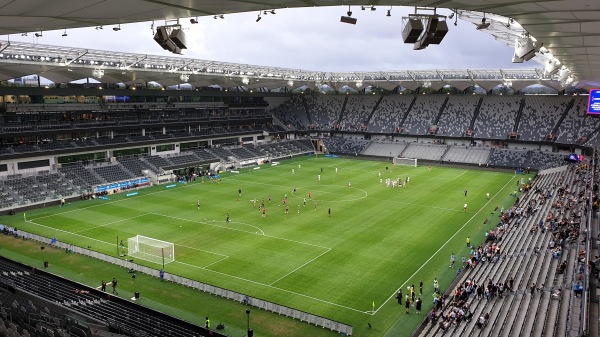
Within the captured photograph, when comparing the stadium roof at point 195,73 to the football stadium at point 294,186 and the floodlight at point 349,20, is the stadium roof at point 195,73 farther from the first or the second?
the floodlight at point 349,20

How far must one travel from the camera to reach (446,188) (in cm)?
5153

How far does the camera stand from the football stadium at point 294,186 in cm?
1625

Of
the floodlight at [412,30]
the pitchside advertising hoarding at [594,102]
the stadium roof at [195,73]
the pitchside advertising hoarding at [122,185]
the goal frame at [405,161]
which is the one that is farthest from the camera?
the goal frame at [405,161]

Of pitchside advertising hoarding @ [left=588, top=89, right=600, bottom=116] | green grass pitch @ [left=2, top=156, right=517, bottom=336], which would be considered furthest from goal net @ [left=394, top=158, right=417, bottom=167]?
pitchside advertising hoarding @ [left=588, top=89, right=600, bottom=116]

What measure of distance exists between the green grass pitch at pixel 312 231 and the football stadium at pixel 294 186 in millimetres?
204

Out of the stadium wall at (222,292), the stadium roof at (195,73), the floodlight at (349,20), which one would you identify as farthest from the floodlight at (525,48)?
the stadium roof at (195,73)

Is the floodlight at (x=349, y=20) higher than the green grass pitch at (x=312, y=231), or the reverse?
the floodlight at (x=349, y=20)

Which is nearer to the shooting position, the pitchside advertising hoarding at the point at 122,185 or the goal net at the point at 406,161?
the pitchside advertising hoarding at the point at 122,185

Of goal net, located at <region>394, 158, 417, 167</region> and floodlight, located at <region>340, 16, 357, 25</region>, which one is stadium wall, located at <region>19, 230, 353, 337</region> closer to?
floodlight, located at <region>340, 16, 357, 25</region>

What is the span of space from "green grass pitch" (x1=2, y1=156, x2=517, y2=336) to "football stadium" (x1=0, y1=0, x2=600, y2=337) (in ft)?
0.67

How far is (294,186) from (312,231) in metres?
17.5

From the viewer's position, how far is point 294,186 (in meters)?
52.8

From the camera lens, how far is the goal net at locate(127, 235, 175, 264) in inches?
1168

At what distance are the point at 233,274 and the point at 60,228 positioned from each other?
58.6 ft
